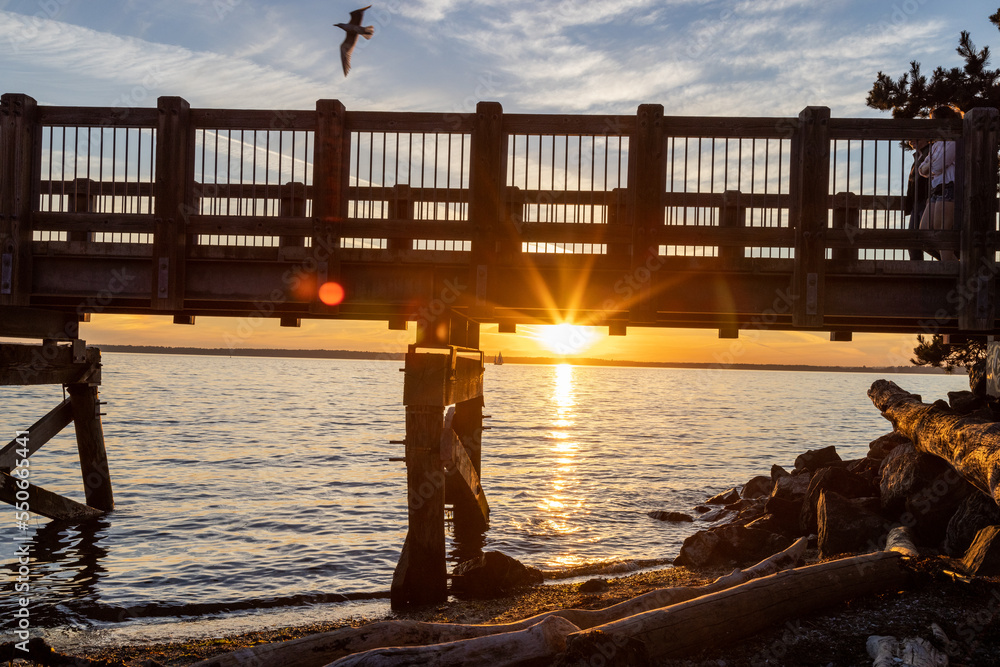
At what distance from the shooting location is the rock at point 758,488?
19.3m

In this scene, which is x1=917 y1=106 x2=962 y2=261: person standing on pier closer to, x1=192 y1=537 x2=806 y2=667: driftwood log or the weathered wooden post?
the weathered wooden post

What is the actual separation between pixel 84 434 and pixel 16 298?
519 centimetres

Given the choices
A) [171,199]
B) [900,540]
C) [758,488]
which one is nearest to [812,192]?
[900,540]

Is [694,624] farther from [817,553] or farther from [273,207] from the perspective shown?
[273,207]

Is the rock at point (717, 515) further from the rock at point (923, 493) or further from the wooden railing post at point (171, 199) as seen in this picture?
the wooden railing post at point (171, 199)

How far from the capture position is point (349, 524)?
17.1m

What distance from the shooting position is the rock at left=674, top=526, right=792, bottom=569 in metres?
12.7

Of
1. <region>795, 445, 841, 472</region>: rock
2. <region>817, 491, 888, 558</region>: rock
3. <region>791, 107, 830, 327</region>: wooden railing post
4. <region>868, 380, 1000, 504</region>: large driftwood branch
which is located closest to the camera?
<region>868, 380, 1000, 504</region>: large driftwood branch

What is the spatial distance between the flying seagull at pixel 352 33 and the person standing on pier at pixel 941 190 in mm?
8675

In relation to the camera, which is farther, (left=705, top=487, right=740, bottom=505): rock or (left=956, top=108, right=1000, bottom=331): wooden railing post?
(left=705, top=487, right=740, bottom=505): rock

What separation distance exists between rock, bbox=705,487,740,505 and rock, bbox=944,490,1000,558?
9350 mm

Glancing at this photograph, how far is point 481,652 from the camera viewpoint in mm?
5965

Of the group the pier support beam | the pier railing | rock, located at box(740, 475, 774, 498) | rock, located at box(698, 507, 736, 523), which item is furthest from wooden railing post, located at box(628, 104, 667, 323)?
rock, located at box(740, 475, 774, 498)

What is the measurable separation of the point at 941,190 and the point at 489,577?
9.13 metres
